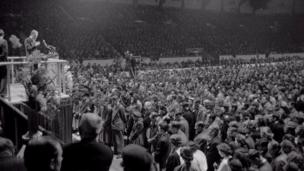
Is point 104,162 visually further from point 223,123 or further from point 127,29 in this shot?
point 127,29

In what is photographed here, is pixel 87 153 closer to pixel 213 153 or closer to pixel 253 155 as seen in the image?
pixel 253 155

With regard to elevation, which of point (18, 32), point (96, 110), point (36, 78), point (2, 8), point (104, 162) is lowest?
point (96, 110)

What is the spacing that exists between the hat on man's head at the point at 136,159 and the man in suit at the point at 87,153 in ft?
1.96

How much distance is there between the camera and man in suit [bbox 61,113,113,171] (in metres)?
3.83

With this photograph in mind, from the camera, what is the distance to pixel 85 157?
3.84 metres

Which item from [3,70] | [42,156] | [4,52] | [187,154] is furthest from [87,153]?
[4,52]

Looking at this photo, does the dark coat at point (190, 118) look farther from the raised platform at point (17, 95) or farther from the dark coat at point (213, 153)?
the raised platform at point (17, 95)

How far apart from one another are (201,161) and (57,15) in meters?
30.9

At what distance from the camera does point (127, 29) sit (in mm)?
38156

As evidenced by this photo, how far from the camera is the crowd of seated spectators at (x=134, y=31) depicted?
31.4 m

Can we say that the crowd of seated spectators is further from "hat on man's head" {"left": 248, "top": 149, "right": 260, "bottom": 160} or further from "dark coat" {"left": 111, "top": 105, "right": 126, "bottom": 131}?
"hat on man's head" {"left": 248, "top": 149, "right": 260, "bottom": 160}

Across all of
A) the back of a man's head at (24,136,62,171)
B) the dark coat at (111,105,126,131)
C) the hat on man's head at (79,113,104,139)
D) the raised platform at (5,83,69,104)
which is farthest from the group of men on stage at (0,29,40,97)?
the back of a man's head at (24,136,62,171)

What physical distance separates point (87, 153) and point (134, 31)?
34.8m

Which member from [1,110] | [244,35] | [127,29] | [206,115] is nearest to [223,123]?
[206,115]
